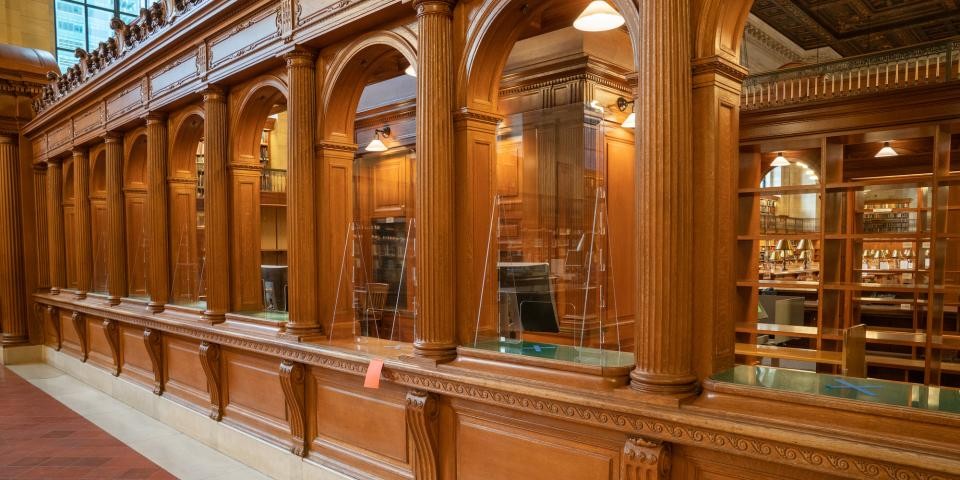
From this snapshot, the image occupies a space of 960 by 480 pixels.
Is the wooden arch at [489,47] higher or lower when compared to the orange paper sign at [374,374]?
higher

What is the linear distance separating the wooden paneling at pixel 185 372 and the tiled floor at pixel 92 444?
362 mm

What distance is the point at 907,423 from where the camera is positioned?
2.08 metres

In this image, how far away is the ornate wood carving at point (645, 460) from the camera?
2531 mm

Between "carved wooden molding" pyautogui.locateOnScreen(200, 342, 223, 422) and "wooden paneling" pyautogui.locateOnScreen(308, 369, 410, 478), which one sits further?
"carved wooden molding" pyautogui.locateOnScreen(200, 342, 223, 422)

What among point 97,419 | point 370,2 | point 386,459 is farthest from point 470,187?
point 97,419

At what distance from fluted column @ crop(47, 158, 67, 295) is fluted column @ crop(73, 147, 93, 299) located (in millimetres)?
1356

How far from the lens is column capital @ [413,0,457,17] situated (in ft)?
11.6

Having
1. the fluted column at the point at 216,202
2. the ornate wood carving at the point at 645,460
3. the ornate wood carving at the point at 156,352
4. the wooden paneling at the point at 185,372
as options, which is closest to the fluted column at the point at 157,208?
the ornate wood carving at the point at 156,352

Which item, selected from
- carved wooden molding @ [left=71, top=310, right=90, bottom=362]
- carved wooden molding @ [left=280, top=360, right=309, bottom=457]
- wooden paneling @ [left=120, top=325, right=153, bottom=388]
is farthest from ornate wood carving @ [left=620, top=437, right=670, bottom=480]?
carved wooden molding @ [left=71, top=310, right=90, bottom=362]

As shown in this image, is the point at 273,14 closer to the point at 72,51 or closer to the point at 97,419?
the point at 97,419

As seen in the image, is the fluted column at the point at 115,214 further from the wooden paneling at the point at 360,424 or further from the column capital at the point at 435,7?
the column capital at the point at 435,7

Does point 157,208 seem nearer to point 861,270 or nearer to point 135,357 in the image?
point 135,357

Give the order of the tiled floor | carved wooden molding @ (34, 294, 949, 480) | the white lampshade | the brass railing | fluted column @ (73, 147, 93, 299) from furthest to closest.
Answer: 1. fluted column @ (73, 147, 93, 299)
2. the white lampshade
3. the brass railing
4. the tiled floor
5. carved wooden molding @ (34, 294, 949, 480)

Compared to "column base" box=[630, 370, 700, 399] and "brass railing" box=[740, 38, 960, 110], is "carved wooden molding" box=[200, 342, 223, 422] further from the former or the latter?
"brass railing" box=[740, 38, 960, 110]
